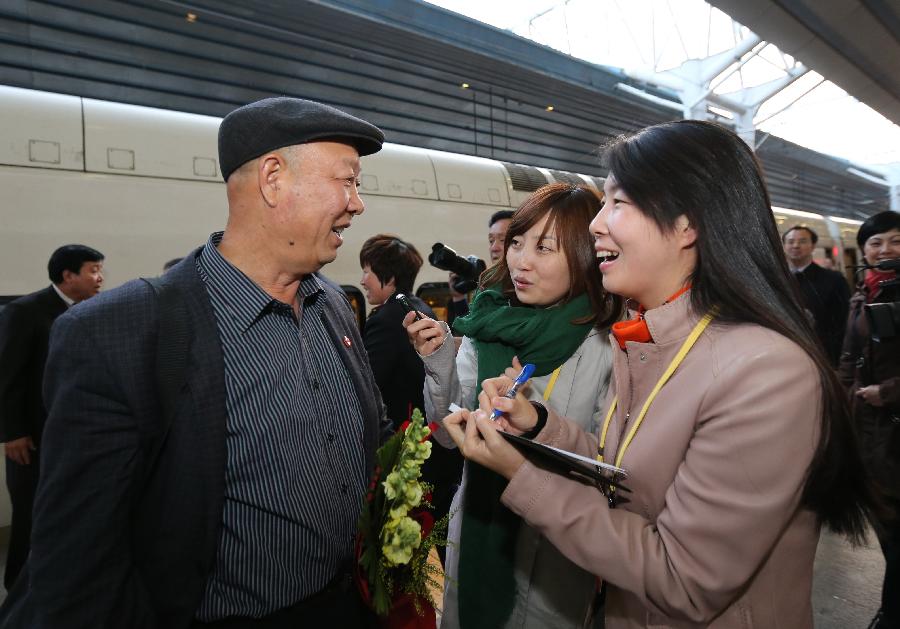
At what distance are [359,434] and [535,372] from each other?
0.61 metres

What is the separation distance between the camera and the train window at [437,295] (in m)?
5.21

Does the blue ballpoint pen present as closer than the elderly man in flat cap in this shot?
No

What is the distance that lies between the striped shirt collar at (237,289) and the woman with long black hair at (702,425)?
0.56 m

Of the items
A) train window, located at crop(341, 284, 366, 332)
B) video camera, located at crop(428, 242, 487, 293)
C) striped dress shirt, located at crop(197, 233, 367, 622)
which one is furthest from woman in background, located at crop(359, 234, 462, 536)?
striped dress shirt, located at crop(197, 233, 367, 622)

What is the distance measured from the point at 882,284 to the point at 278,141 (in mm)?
2718

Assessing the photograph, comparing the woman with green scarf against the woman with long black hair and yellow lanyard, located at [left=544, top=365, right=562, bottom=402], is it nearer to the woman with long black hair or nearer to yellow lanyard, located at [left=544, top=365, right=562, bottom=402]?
yellow lanyard, located at [left=544, top=365, right=562, bottom=402]

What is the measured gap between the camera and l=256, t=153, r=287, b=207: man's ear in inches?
52.8

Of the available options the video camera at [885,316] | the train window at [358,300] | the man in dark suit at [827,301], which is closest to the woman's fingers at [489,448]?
the video camera at [885,316]

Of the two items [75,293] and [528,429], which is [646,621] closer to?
[528,429]

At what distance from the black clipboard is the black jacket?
10.4 feet

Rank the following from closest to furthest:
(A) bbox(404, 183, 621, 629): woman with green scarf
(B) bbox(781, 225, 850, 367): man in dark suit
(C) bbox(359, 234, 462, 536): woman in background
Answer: (A) bbox(404, 183, 621, 629): woman with green scarf < (C) bbox(359, 234, 462, 536): woman in background < (B) bbox(781, 225, 850, 367): man in dark suit

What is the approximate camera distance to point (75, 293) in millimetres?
3105

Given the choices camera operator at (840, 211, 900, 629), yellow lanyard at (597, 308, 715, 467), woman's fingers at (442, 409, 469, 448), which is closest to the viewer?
yellow lanyard at (597, 308, 715, 467)

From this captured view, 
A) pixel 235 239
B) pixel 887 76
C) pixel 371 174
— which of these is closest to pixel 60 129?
pixel 371 174
